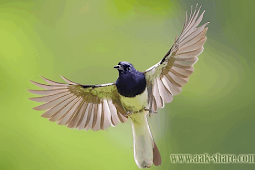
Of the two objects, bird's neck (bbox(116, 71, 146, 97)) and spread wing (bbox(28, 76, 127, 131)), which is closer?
bird's neck (bbox(116, 71, 146, 97))

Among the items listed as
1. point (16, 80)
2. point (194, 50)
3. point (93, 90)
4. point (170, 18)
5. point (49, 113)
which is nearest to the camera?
point (194, 50)

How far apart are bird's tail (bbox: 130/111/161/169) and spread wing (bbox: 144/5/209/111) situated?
0.17 m

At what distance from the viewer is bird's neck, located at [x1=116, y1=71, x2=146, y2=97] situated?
1802 mm

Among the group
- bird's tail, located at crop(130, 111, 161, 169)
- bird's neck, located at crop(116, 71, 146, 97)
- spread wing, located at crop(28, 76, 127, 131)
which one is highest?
bird's neck, located at crop(116, 71, 146, 97)

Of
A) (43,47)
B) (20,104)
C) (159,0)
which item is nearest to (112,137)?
(20,104)

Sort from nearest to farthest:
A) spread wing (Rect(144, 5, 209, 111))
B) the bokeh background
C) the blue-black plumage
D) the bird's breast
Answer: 1. spread wing (Rect(144, 5, 209, 111))
2. the blue-black plumage
3. the bird's breast
4. the bokeh background

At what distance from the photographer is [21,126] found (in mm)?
2975

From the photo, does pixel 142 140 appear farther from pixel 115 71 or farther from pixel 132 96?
pixel 115 71

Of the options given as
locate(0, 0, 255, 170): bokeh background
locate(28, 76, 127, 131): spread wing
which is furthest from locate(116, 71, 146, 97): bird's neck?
locate(0, 0, 255, 170): bokeh background

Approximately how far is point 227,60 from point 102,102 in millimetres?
2175

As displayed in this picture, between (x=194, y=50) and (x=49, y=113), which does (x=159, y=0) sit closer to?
(x=194, y=50)

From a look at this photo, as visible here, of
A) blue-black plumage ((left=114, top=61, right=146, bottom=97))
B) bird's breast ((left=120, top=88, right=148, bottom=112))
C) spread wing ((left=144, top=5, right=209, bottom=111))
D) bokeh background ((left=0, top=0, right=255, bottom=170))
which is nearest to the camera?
spread wing ((left=144, top=5, right=209, bottom=111))

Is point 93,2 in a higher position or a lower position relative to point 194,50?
higher

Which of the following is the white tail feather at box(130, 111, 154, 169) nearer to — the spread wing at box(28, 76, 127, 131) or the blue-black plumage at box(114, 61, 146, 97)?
the spread wing at box(28, 76, 127, 131)
